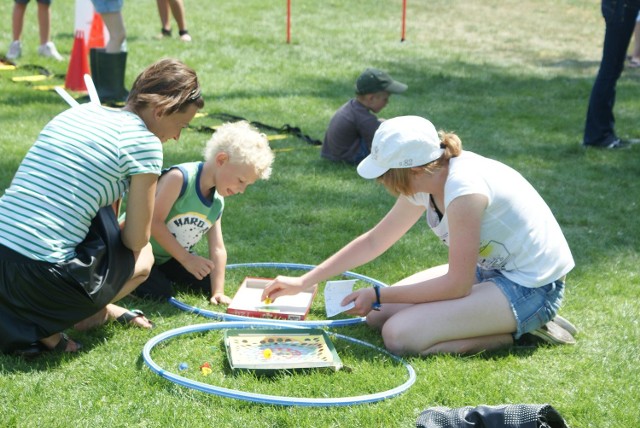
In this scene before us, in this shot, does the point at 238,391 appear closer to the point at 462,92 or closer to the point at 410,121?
the point at 410,121

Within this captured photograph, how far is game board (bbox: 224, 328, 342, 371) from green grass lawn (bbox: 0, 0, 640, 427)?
0.07 m

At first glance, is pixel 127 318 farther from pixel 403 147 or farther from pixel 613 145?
pixel 613 145

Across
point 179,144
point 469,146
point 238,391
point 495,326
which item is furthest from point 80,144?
point 469,146

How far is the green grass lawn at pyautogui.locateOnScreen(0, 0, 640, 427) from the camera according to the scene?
3.50 metres

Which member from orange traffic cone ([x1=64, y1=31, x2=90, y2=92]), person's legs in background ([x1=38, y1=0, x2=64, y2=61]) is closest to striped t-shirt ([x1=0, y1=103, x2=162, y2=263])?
orange traffic cone ([x1=64, y1=31, x2=90, y2=92])

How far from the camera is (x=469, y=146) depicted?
838 cm

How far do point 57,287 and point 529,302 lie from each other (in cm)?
210

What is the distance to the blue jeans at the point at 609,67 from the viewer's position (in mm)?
7848

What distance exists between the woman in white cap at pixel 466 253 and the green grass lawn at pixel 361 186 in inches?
5.6

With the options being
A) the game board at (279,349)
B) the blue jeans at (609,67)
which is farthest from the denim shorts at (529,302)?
the blue jeans at (609,67)

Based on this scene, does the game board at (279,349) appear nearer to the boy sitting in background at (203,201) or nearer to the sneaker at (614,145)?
the boy sitting in background at (203,201)

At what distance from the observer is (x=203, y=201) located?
4.65 m

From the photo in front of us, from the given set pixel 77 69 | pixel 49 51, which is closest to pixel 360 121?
pixel 77 69

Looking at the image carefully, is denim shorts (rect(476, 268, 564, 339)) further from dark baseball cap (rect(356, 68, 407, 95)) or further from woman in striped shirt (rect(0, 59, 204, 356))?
dark baseball cap (rect(356, 68, 407, 95))
